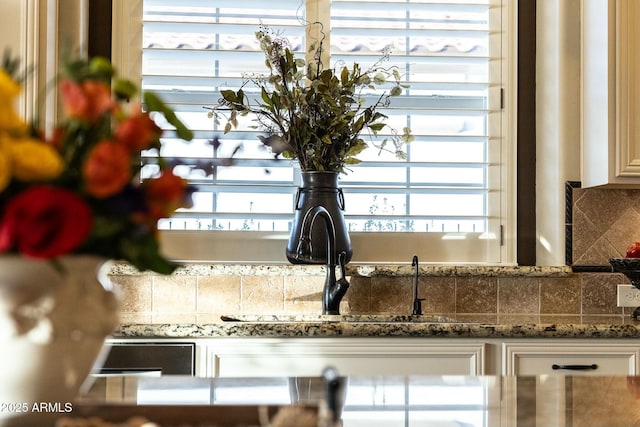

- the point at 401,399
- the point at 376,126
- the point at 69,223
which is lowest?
the point at 401,399

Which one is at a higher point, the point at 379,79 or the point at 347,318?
the point at 379,79

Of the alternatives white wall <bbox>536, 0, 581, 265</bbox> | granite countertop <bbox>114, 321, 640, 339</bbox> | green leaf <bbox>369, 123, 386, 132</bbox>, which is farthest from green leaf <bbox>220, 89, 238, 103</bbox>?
white wall <bbox>536, 0, 581, 265</bbox>

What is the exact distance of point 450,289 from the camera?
329 cm

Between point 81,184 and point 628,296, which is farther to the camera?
point 628,296

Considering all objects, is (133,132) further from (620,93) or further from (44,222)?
(620,93)

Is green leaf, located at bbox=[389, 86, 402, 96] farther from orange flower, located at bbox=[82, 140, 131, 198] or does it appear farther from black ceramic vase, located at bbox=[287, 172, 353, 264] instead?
orange flower, located at bbox=[82, 140, 131, 198]

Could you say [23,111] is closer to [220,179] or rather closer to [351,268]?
[220,179]

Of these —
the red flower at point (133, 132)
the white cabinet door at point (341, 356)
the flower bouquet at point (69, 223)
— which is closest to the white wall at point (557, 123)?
the white cabinet door at point (341, 356)

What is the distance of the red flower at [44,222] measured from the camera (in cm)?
75

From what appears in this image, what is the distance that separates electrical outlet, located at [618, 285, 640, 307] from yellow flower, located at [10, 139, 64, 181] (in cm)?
284

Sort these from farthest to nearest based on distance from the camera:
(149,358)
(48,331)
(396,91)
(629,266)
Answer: (396,91) < (629,266) < (149,358) < (48,331)

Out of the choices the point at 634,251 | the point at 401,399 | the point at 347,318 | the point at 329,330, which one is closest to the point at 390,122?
the point at 347,318

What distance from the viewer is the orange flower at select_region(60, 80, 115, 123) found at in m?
0.80

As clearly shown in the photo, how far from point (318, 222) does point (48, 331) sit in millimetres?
2276
